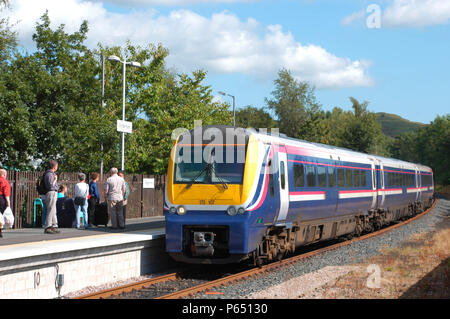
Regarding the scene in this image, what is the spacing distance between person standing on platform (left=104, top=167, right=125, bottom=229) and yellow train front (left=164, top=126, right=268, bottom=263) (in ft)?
11.6

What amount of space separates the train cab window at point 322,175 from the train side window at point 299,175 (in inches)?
54.7

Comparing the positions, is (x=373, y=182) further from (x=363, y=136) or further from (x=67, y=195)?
(x=363, y=136)

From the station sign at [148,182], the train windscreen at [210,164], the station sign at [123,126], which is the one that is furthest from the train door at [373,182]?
the train windscreen at [210,164]

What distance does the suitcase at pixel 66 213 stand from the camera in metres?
17.4

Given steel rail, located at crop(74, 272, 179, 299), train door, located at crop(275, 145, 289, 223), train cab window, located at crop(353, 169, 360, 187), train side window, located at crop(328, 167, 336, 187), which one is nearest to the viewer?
steel rail, located at crop(74, 272, 179, 299)

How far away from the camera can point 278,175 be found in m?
13.3

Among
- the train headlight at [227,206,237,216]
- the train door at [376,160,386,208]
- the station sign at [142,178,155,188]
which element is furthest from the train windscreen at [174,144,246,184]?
the station sign at [142,178,155,188]

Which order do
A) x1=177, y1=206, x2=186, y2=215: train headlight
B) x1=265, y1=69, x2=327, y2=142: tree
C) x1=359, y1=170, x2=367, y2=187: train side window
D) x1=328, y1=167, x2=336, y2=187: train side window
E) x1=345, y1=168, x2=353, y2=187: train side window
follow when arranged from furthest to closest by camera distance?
x1=265, y1=69, x2=327, y2=142: tree → x1=359, y1=170, x2=367, y2=187: train side window → x1=345, y1=168, x2=353, y2=187: train side window → x1=328, y1=167, x2=336, y2=187: train side window → x1=177, y1=206, x2=186, y2=215: train headlight

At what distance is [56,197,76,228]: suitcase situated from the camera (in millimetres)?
17391

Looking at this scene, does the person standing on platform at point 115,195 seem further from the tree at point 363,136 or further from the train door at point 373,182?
the tree at point 363,136

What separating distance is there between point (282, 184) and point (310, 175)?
2232mm

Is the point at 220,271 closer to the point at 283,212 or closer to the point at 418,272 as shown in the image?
the point at 283,212

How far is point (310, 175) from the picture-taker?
15570 millimetres

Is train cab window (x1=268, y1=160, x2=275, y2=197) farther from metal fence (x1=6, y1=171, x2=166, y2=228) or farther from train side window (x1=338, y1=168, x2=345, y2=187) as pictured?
metal fence (x1=6, y1=171, x2=166, y2=228)
